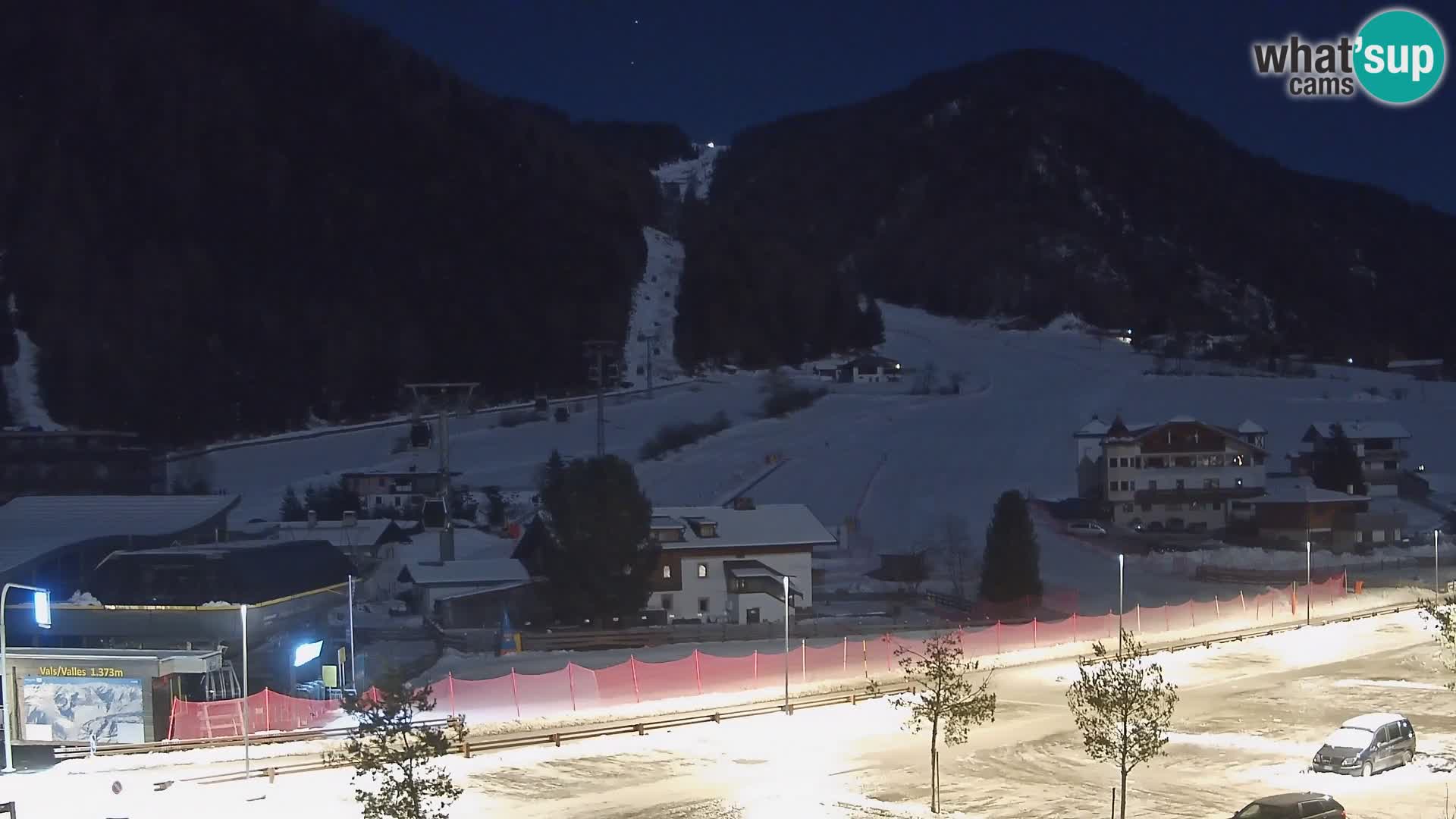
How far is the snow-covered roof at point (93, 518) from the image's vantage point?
1395 inches

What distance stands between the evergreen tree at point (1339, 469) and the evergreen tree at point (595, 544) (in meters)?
33.3

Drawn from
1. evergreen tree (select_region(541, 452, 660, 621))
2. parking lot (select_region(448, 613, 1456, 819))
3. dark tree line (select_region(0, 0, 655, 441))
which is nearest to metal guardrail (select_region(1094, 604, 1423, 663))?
parking lot (select_region(448, 613, 1456, 819))

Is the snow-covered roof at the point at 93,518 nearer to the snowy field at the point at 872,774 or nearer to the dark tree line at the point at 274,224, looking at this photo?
the snowy field at the point at 872,774

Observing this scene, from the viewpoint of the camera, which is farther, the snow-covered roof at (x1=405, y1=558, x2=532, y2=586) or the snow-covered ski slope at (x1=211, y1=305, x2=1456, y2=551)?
the snow-covered ski slope at (x1=211, y1=305, x2=1456, y2=551)

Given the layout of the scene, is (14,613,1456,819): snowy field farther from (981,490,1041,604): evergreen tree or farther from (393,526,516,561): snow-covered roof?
(393,526,516,561): snow-covered roof

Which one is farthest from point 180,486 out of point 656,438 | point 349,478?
point 656,438

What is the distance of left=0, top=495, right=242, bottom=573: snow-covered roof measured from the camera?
1395 inches

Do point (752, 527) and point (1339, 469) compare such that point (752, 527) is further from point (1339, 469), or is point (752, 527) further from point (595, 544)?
point (1339, 469)

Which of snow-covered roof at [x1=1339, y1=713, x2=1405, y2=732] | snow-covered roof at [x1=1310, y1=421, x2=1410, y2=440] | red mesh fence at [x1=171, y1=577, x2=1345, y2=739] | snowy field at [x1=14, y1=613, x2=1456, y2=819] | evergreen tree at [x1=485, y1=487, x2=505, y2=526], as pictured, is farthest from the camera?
snow-covered roof at [x1=1310, y1=421, x2=1410, y2=440]

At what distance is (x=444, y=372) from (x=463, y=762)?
9514cm

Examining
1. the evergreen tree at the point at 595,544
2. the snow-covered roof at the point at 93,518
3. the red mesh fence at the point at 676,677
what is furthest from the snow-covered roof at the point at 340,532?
the red mesh fence at the point at 676,677

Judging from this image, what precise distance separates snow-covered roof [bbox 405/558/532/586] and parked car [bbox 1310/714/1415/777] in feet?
72.4

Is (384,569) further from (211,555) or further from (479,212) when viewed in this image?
(479,212)

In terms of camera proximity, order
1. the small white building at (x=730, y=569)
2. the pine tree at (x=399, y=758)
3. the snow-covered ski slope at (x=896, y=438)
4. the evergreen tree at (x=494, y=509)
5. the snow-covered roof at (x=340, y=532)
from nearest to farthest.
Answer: the pine tree at (x=399, y=758)
the small white building at (x=730, y=569)
the snow-covered roof at (x=340, y=532)
the evergreen tree at (x=494, y=509)
the snow-covered ski slope at (x=896, y=438)
